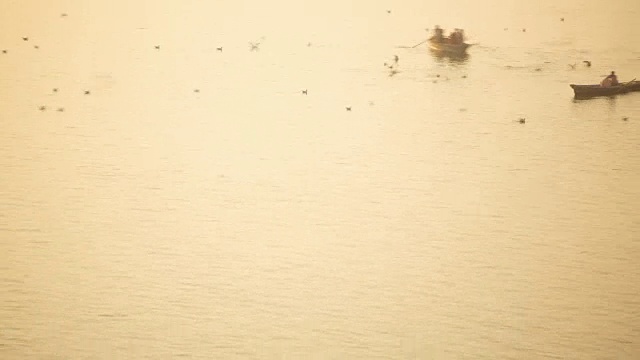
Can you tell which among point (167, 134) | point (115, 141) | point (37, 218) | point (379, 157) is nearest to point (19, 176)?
point (37, 218)

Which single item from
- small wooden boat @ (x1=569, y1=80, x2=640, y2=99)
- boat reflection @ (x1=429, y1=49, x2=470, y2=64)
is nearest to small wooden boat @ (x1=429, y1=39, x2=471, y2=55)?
boat reflection @ (x1=429, y1=49, x2=470, y2=64)

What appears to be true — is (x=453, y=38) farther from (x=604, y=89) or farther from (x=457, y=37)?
(x=604, y=89)

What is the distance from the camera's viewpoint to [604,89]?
80.7 inches

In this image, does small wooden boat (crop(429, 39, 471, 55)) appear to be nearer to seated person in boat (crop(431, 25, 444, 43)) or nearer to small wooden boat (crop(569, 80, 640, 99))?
seated person in boat (crop(431, 25, 444, 43))

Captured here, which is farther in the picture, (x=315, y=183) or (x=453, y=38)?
(x=453, y=38)

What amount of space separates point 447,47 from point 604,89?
49cm

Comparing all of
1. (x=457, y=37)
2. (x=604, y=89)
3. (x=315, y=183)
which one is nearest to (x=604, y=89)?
(x=604, y=89)

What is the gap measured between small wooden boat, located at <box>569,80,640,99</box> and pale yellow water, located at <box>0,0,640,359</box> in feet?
0.10

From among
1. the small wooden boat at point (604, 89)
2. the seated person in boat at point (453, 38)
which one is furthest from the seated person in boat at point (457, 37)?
the small wooden boat at point (604, 89)

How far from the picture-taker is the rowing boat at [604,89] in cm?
205

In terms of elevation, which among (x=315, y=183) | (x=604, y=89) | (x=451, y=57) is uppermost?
(x=451, y=57)

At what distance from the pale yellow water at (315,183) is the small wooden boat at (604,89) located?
0.03m

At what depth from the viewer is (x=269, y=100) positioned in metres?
2.02

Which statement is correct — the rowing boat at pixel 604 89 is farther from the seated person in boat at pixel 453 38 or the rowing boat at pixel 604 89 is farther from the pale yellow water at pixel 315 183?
the seated person in boat at pixel 453 38
